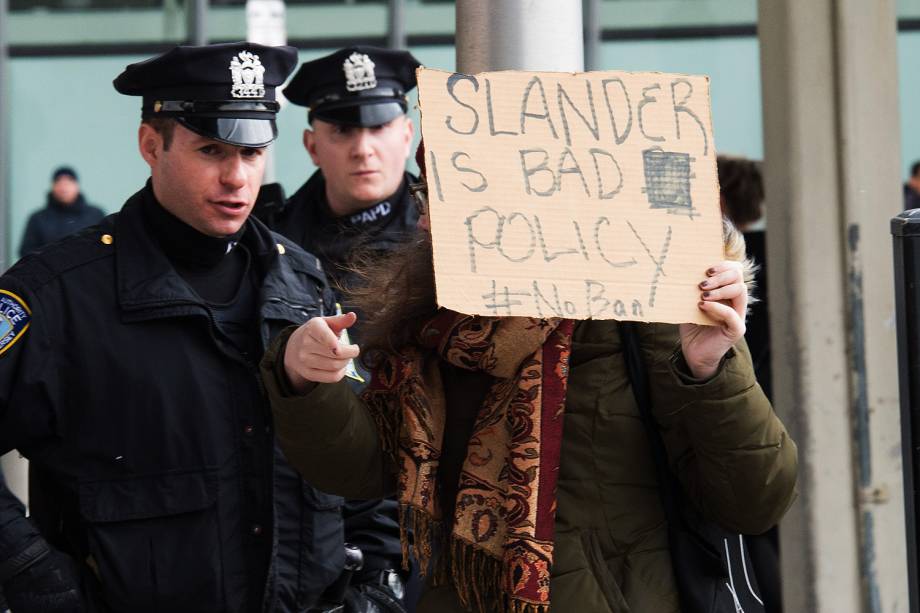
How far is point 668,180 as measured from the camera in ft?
8.24

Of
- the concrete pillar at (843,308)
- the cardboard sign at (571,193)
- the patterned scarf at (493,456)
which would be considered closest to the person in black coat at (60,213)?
the concrete pillar at (843,308)

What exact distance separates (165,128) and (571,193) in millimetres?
1318

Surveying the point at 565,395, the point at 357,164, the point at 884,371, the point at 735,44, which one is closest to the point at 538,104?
the point at 565,395

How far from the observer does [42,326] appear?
3.12 metres

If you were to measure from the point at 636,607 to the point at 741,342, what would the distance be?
489 mm

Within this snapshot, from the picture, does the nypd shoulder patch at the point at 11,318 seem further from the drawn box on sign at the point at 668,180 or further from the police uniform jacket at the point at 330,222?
the police uniform jacket at the point at 330,222

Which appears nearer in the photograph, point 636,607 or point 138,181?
point 636,607

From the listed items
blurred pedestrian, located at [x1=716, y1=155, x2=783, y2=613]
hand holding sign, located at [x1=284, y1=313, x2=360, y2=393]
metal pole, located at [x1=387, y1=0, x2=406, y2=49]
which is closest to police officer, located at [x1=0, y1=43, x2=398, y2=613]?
hand holding sign, located at [x1=284, y1=313, x2=360, y2=393]

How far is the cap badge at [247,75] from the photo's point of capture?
3.45m

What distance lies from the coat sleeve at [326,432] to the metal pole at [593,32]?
9172 millimetres

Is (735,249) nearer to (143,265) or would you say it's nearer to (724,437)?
(724,437)

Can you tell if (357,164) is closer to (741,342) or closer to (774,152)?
(774,152)

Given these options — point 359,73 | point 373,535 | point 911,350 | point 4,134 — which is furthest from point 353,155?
point 4,134

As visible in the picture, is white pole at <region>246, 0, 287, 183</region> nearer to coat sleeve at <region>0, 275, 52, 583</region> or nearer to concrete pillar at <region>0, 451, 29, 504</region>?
concrete pillar at <region>0, 451, 29, 504</region>
